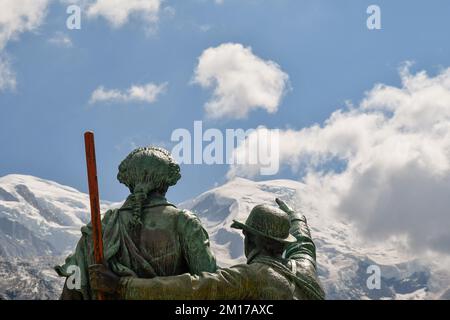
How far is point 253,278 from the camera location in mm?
13133

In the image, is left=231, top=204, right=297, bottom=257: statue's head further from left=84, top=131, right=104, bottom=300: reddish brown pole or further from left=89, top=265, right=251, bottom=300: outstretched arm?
left=84, top=131, right=104, bottom=300: reddish brown pole

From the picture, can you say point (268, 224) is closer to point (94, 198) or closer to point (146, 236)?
point (146, 236)

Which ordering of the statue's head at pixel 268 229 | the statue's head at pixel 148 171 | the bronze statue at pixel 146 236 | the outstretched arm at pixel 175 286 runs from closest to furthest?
the outstretched arm at pixel 175 286 → the bronze statue at pixel 146 236 → the statue's head at pixel 268 229 → the statue's head at pixel 148 171

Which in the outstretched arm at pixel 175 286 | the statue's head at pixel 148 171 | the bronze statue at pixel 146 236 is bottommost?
the outstretched arm at pixel 175 286

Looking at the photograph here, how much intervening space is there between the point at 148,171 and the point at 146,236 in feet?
3.54

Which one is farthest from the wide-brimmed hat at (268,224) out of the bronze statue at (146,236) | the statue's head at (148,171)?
the statue's head at (148,171)

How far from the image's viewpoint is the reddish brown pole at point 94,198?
1285cm

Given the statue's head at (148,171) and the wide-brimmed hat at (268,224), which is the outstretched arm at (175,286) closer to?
the wide-brimmed hat at (268,224)

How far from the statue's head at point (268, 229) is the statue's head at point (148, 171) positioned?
133cm

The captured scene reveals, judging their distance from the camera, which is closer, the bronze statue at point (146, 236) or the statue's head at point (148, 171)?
the bronze statue at point (146, 236)

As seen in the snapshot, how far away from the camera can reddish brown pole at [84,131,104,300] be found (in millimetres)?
12852

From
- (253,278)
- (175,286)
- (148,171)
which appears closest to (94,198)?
(148,171)

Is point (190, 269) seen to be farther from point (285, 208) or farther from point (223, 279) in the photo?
point (285, 208)
